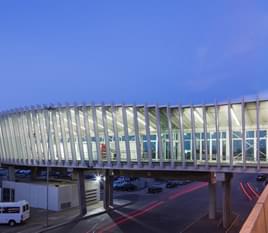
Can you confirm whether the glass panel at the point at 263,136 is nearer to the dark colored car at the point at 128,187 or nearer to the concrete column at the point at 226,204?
the concrete column at the point at 226,204

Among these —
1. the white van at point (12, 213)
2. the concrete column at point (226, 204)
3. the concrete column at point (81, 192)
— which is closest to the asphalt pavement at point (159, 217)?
the concrete column at point (226, 204)

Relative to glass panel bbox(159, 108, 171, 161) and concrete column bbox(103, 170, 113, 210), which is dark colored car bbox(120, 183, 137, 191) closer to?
concrete column bbox(103, 170, 113, 210)

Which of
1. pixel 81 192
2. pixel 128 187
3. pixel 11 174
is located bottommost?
pixel 128 187

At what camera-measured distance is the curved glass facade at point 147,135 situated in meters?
31.4

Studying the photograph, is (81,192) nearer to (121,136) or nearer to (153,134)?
(121,136)

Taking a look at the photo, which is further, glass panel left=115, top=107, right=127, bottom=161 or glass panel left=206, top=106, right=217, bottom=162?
glass panel left=115, top=107, right=127, bottom=161

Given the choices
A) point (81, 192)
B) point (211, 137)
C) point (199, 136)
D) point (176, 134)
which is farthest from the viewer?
point (81, 192)

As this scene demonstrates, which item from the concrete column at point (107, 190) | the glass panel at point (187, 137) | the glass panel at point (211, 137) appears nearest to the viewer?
the glass panel at point (211, 137)

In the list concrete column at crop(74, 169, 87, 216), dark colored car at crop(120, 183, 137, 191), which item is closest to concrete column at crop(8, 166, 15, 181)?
concrete column at crop(74, 169, 87, 216)

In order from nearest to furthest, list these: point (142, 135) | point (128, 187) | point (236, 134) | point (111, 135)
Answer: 1. point (236, 134)
2. point (142, 135)
3. point (111, 135)
4. point (128, 187)

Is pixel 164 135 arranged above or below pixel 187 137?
above

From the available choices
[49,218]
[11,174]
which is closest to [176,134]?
[49,218]

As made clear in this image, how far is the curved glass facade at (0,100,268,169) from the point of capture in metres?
31.4

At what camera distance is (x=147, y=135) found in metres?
36.1
